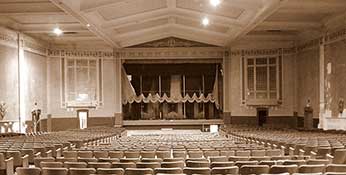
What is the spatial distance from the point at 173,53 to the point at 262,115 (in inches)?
265

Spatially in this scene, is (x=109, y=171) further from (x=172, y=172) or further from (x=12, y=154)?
(x=12, y=154)

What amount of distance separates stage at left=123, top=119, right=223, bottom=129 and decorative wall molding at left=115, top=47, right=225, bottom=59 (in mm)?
4106

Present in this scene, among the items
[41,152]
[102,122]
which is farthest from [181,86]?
[41,152]

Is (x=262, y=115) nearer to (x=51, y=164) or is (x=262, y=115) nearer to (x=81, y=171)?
(x=51, y=164)

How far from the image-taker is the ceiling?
1700cm

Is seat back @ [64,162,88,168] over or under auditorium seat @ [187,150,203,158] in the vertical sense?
over

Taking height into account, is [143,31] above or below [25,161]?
above

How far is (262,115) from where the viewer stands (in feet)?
89.7

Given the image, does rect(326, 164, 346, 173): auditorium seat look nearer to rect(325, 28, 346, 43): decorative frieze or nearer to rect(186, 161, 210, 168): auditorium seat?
rect(186, 161, 210, 168): auditorium seat

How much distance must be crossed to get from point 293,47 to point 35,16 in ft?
50.1

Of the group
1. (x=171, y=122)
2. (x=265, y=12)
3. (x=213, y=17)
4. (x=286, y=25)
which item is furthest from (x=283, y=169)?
(x=171, y=122)

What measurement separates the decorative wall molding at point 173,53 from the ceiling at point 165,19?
711 mm

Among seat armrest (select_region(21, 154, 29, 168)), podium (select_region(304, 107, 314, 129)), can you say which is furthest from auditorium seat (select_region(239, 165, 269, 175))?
podium (select_region(304, 107, 314, 129))

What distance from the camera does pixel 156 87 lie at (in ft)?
108
